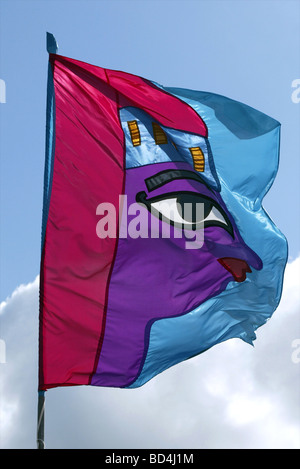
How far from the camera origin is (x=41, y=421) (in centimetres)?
1540

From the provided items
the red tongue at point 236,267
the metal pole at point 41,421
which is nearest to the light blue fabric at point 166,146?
the red tongue at point 236,267

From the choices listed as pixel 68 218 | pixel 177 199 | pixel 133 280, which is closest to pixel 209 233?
pixel 177 199

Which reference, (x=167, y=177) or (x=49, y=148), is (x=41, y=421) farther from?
(x=167, y=177)

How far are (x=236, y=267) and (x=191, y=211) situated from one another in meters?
1.56

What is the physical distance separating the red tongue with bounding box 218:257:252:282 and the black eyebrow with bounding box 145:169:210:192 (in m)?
1.75

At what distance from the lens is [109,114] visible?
61.0ft

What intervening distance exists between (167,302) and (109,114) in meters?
4.15

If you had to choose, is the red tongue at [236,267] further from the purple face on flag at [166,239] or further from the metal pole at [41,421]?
the metal pole at [41,421]

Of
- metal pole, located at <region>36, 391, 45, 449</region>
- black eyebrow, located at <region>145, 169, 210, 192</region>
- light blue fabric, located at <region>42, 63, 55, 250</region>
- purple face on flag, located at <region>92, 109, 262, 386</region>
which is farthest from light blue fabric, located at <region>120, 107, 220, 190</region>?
metal pole, located at <region>36, 391, 45, 449</region>

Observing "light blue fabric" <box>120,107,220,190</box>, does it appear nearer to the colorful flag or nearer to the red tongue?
the colorful flag

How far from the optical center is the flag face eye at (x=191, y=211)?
18.9 metres

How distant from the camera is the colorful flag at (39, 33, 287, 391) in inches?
671

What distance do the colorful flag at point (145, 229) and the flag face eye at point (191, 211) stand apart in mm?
22

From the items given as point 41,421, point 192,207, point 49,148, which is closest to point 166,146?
point 192,207
